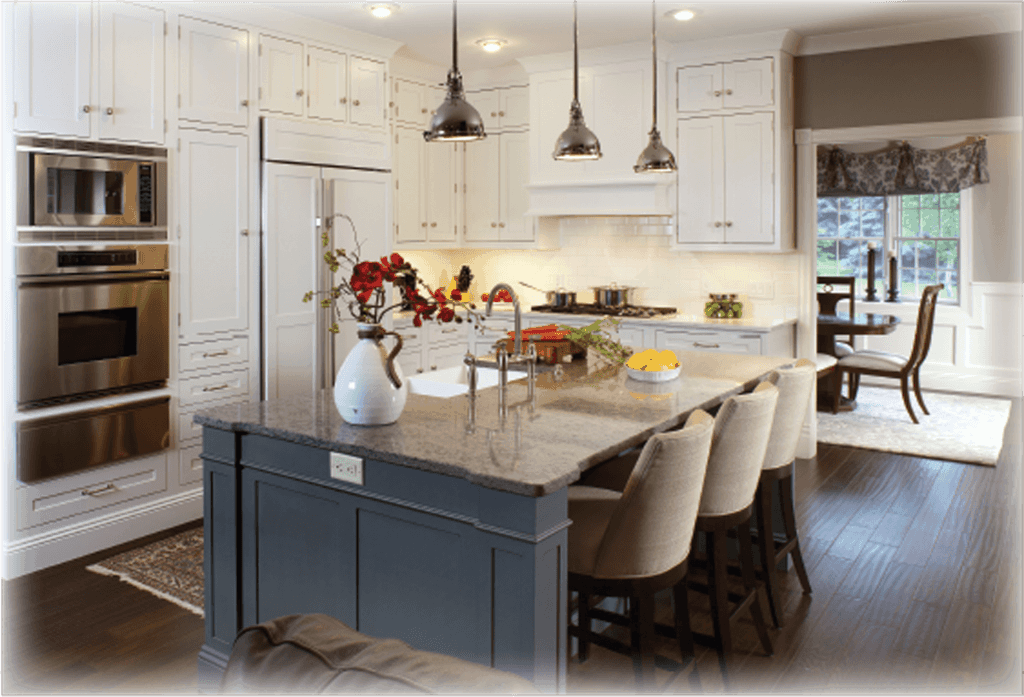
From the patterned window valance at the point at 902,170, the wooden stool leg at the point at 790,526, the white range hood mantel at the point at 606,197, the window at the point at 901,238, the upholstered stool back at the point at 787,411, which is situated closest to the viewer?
the upholstered stool back at the point at 787,411

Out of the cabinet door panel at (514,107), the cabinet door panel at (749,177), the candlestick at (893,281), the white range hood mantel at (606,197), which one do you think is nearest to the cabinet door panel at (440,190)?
the cabinet door panel at (514,107)

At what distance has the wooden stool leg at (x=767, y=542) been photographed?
3.09m

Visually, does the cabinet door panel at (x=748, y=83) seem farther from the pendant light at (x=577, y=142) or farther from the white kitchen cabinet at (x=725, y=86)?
the pendant light at (x=577, y=142)

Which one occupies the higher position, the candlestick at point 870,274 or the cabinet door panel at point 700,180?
the cabinet door panel at point 700,180

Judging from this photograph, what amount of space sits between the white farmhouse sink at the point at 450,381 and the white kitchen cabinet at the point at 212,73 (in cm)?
189

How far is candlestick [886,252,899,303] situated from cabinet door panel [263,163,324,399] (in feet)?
19.9

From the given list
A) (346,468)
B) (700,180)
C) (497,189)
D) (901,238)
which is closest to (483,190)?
(497,189)

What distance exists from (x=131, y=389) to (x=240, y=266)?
0.90 m

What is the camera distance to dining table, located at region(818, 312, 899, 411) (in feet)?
21.3

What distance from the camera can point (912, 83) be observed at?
515 centimetres

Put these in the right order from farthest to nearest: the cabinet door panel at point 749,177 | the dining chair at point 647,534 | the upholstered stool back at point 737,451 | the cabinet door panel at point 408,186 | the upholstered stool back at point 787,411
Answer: the cabinet door panel at point 408,186, the cabinet door panel at point 749,177, the upholstered stool back at point 787,411, the upholstered stool back at point 737,451, the dining chair at point 647,534

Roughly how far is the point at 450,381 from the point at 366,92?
2.42m

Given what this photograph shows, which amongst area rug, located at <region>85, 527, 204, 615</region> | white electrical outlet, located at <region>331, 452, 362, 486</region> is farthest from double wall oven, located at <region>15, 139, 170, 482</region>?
white electrical outlet, located at <region>331, 452, 362, 486</region>

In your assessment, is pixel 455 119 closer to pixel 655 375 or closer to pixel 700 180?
pixel 655 375
